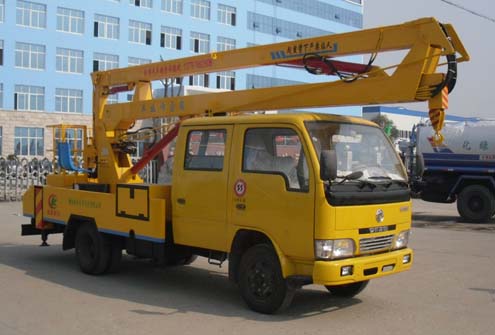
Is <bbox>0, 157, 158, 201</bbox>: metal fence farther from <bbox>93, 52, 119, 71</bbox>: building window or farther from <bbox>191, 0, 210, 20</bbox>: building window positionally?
<bbox>191, 0, 210, 20</bbox>: building window

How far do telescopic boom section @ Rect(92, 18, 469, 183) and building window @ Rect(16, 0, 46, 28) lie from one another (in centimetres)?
3807

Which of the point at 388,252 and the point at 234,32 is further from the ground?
the point at 234,32

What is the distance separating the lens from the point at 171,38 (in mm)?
54750

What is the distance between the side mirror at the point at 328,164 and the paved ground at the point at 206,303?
5.63 feet

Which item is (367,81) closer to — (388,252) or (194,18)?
(388,252)

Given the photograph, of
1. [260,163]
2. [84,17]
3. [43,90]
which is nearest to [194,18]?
[84,17]

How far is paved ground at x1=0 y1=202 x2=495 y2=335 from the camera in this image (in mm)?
6906

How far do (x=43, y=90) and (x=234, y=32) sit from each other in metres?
19.4

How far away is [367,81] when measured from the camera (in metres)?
7.72

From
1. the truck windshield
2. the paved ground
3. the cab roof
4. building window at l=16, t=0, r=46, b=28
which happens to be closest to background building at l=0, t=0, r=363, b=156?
building window at l=16, t=0, r=46, b=28

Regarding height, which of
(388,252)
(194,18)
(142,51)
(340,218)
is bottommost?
(388,252)

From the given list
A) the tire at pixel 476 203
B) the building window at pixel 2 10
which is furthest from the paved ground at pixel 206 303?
the building window at pixel 2 10

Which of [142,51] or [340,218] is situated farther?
[142,51]

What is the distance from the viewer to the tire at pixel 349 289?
331 inches
